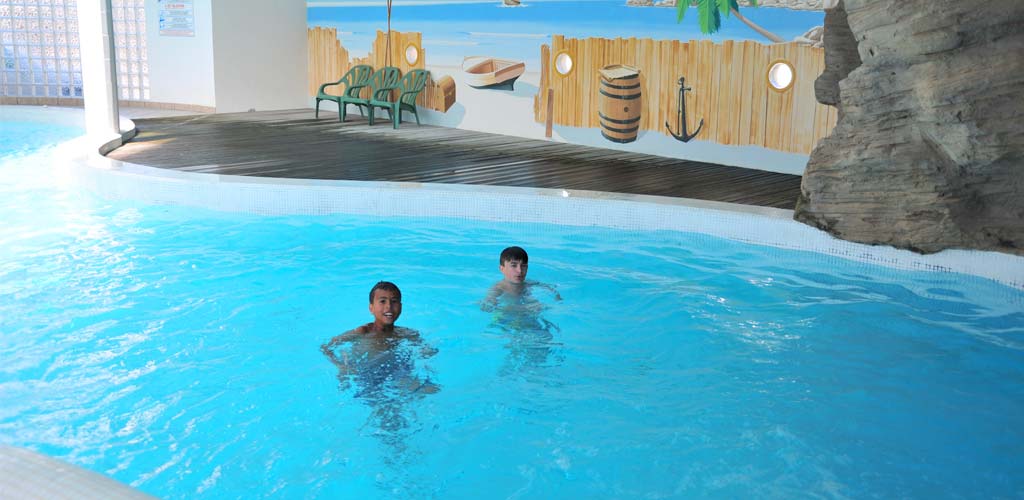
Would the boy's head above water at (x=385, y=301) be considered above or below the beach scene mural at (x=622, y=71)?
below

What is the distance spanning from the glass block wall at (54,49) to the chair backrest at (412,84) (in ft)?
15.1

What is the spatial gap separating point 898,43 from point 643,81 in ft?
14.4

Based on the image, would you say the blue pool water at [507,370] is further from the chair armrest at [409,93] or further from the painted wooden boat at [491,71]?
the chair armrest at [409,93]

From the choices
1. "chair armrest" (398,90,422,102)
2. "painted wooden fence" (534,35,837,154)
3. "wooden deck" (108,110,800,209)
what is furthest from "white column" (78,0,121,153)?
"painted wooden fence" (534,35,837,154)

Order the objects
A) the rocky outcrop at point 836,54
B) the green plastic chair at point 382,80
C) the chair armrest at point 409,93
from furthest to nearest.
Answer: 1. the green plastic chair at point 382,80
2. the chair armrest at point 409,93
3. the rocky outcrop at point 836,54

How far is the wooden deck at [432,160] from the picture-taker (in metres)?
8.04

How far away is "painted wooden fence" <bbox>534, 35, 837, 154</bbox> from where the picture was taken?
28.1 ft

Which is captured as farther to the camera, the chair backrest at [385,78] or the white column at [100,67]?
the chair backrest at [385,78]

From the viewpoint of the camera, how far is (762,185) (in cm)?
814

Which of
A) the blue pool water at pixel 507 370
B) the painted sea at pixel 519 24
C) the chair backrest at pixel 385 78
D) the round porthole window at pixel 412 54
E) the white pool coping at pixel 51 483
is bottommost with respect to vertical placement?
the blue pool water at pixel 507 370

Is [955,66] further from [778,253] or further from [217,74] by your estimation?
[217,74]

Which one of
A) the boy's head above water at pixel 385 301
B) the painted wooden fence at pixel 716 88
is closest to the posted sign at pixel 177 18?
the painted wooden fence at pixel 716 88

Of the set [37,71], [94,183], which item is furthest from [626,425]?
[37,71]

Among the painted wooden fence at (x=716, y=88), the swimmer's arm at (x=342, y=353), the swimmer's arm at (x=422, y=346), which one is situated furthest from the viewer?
the painted wooden fence at (x=716, y=88)
